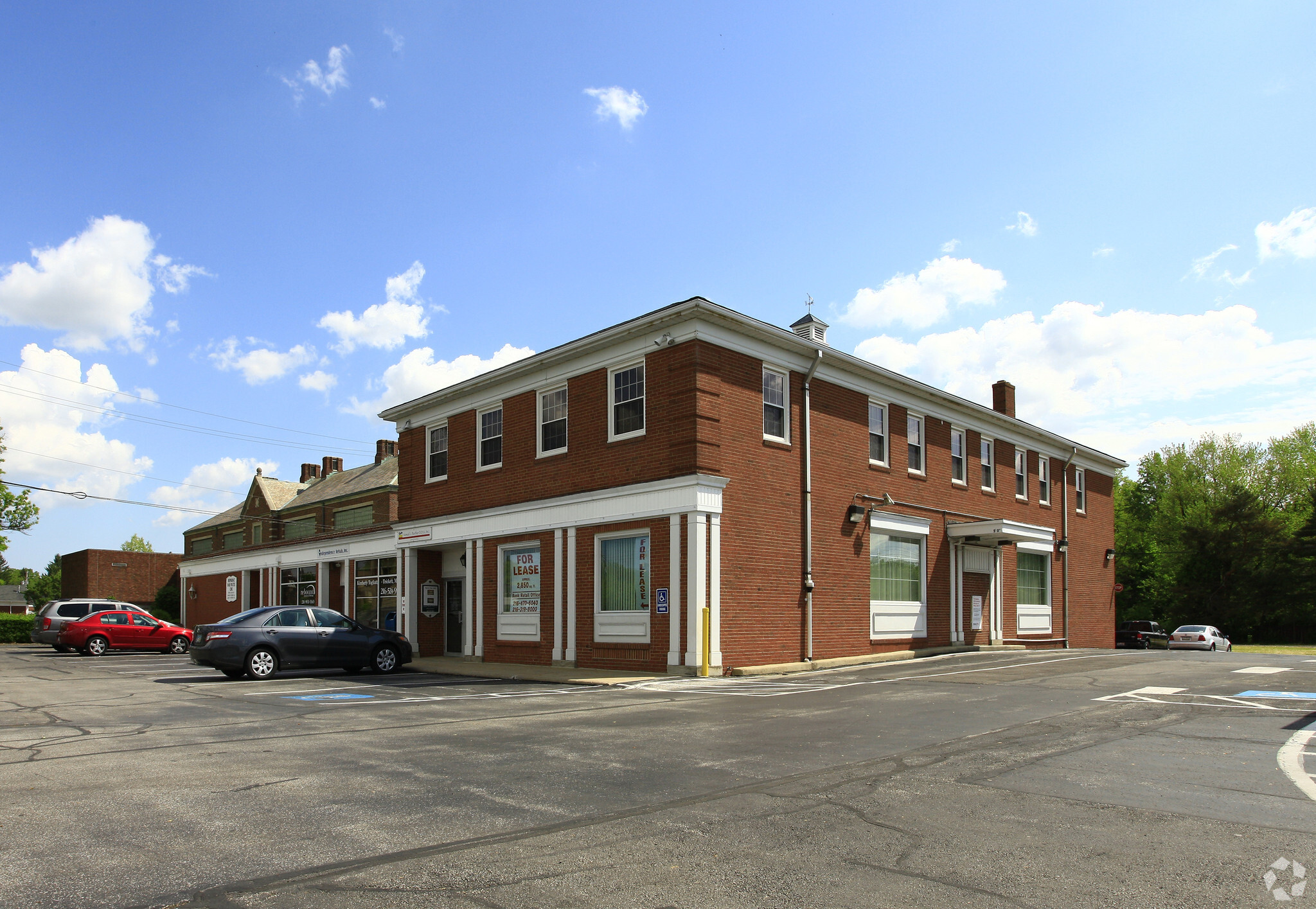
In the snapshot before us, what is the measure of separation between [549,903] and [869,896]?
1.65m

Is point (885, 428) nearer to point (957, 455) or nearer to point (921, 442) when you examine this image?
point (921, 442)

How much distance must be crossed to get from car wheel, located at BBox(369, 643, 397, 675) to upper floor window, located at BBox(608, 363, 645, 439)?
7.16m

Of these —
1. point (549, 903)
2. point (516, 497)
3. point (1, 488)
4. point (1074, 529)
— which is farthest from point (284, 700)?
point (1, 488)

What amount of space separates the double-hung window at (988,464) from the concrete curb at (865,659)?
520cm

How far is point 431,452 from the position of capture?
28.3 m

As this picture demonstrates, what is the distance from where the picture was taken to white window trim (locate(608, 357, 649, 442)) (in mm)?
20875

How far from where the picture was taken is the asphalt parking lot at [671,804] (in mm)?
4980

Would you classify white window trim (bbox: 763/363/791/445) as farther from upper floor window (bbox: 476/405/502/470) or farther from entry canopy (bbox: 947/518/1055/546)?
entry canopy (bbox: 947/518/1055/546)

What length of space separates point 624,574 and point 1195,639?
2836cm

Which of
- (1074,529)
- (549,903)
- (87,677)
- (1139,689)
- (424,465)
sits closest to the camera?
(549,903)

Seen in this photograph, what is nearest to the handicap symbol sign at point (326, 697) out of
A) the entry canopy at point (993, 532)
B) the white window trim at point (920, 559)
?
the white window trim at point (920, 559)

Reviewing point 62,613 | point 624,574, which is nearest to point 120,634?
point 62,613

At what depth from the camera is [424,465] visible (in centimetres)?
2858

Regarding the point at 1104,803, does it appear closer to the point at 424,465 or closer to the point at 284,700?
the point at 284,700
